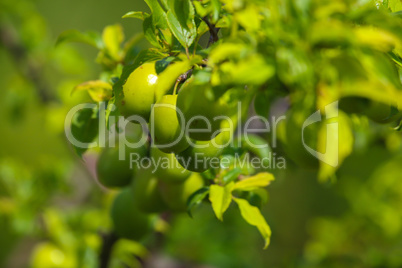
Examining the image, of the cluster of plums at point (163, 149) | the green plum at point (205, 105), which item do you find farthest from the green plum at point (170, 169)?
the green plum at point (205, 105)

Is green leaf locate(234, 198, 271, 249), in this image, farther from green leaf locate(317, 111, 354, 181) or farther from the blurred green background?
the blurred green background

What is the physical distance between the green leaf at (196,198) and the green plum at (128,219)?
0.55ft

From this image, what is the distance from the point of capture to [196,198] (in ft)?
1.75

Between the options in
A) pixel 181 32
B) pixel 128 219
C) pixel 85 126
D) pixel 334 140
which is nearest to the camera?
pixel 334 140

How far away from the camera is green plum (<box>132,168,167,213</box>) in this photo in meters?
0.63

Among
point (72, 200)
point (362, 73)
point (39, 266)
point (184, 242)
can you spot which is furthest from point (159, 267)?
point (362, 73)

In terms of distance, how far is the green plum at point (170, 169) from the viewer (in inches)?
21.8

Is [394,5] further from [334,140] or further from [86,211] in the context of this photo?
[86,211]

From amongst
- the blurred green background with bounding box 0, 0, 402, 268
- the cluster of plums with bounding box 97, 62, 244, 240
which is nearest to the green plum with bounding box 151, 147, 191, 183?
the cluster of plums with bounding box 97, 62, 244, 240

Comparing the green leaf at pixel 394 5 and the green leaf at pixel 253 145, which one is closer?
the green leaf at pixel 394 5

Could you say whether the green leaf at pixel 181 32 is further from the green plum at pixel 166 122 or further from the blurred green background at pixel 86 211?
the blurred green background at pixel 86 211

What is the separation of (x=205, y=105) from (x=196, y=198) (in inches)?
6.0

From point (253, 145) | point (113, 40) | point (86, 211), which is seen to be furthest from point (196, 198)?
point (86, 211)

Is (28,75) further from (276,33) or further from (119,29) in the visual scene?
(276,33)
